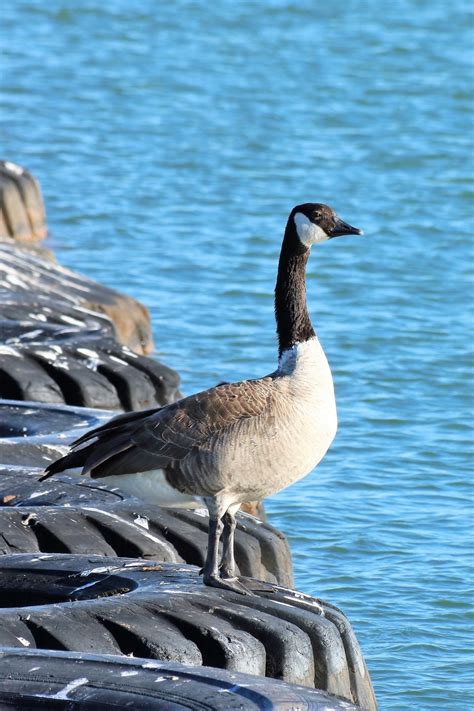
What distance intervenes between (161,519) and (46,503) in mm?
493

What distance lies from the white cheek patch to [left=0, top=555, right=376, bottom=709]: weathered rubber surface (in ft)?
4.83

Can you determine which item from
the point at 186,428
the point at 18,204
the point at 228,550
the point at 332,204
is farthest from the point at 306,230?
the point at 332,204

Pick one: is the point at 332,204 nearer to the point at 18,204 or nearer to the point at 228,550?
the point at 18,204

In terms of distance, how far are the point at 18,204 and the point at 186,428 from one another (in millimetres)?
10560

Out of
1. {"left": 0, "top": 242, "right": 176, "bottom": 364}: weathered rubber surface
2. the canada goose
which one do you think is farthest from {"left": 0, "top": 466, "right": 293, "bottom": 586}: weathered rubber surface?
{"left": 0, "top": 242, "right": 176, "bottom": 364}: weathered rubber surface

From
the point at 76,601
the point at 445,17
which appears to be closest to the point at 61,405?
the point at 76,601

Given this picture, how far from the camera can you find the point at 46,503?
706cm

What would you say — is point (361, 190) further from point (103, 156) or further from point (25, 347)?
point (25, 347)

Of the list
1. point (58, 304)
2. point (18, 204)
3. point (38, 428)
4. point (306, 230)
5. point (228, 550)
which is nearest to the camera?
point (228, 550)

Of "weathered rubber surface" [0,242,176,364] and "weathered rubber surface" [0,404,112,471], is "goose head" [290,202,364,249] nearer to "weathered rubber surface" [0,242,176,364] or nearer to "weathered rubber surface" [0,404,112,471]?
"weathered rubber surface" [0,404,112,471]

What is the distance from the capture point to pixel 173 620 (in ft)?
18.4

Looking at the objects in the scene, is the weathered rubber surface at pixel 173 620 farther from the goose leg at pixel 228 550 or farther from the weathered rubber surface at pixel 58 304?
the weathered rubber surface at pixel 58 304

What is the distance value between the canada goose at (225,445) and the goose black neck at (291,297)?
14 centimetres

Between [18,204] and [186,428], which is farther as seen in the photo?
[18,204]
